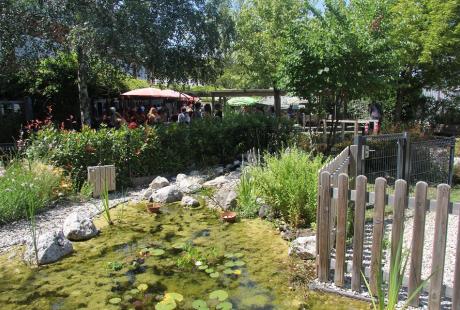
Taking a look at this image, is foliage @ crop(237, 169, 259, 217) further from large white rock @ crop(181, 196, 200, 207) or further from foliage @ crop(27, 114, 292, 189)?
foliage @ crop(27, 114, 292, 189)

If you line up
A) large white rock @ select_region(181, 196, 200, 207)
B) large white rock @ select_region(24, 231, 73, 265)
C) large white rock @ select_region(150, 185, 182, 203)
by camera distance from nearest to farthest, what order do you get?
large white rock @ select_region(24, 231, 73, 265) < large white rock @ select_region(181, 196, 200, 207) < large white rock @ select_region(150, 185, 182, 203)

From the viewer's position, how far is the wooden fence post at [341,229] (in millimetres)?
3694

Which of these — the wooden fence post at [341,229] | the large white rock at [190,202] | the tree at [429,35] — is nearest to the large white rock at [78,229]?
the large white rock at [190,202]

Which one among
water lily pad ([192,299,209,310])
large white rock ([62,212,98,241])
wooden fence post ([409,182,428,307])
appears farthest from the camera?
large white rock ([62,212,98,241])

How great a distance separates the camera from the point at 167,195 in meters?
7.52

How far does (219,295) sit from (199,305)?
0.26 meters

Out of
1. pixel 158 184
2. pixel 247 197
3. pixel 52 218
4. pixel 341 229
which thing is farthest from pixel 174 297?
pixel 158 184

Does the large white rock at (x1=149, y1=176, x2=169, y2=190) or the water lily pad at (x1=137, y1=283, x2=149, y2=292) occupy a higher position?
the large white rock at (x1=149, y1=176, x2=169, y2=190)

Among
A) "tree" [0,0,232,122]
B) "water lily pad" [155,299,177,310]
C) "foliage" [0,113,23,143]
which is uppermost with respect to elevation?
"tree" [0,0,232,122]

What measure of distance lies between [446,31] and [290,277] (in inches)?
461

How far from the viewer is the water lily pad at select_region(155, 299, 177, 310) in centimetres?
366

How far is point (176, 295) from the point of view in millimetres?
3900

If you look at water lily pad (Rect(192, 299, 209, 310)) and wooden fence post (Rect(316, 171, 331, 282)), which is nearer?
water lily pad (Rect(192, 299, 209, 310))

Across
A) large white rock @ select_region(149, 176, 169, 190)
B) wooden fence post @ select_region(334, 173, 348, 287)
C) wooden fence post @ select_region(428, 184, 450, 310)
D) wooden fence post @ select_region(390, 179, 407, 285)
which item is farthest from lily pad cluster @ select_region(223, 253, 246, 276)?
large white rock @ select_region(149, 176, 169, 190)
